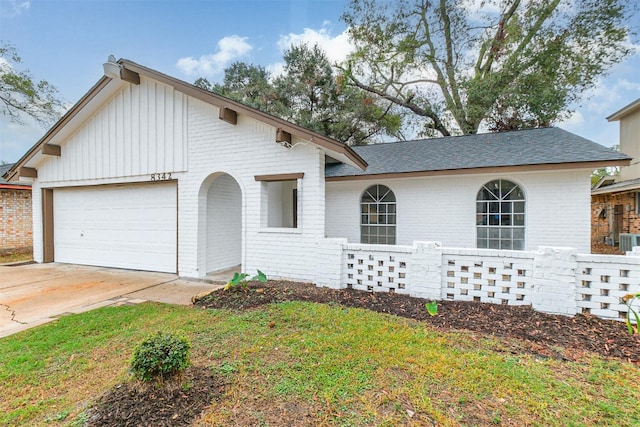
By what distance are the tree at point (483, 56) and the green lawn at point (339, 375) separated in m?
15.4

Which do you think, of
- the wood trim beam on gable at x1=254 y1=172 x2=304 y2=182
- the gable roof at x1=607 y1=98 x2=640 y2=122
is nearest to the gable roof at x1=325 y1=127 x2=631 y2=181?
the wood trim beam on gable at x1=254 y1=172 x2=304 y2=182

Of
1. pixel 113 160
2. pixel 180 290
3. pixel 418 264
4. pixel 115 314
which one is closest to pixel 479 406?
pixel 418 264

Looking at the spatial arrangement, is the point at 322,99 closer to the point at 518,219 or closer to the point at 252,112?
the point at 252,112

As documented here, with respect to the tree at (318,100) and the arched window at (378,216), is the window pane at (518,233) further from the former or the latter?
the tree at (318,100)

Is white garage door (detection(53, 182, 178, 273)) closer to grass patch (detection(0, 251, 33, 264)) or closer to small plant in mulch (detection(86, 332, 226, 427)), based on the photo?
grass patch (detection(0, 251, 33, 264))

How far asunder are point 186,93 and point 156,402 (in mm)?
6648

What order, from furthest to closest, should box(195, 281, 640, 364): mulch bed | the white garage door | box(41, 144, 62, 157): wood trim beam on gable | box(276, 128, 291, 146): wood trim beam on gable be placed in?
box(41, 144, 62, 157): wood trim beam on gable < the white garage door < box(276, 128, 291, 146): wood trim beam on gable < box(195, 281, 640, 364): mulch bed

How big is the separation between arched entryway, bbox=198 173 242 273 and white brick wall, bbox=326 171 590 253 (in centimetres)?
304

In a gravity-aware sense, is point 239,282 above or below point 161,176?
below

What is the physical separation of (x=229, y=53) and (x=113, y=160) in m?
14.4

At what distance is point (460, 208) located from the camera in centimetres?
818

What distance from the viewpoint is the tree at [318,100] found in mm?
17953

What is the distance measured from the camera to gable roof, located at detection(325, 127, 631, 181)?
6.82m

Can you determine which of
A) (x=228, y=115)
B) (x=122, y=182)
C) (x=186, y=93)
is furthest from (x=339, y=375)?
(x=122, y=182)
